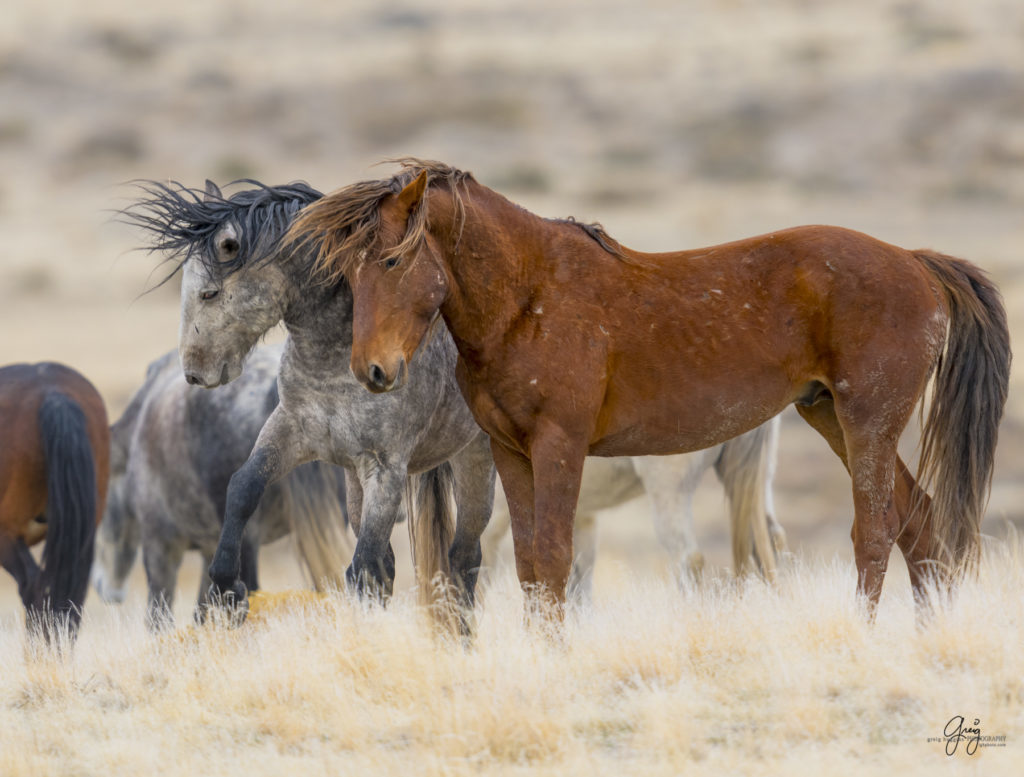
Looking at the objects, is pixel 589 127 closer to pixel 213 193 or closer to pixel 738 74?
pixel 738 74

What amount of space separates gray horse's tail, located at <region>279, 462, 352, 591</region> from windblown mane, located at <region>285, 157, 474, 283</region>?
3.59m

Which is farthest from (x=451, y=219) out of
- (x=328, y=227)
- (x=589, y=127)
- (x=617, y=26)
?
(x=617, y=26)

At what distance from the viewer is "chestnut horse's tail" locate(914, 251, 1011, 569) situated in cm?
589

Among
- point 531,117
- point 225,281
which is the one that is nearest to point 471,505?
point 225,281

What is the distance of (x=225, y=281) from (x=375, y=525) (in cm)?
132

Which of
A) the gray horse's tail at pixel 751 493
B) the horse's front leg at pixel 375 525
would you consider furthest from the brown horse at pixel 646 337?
the gray horse's tail at pixel 751 493

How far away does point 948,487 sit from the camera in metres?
→ 5.92

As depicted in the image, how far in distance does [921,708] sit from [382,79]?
58.0m

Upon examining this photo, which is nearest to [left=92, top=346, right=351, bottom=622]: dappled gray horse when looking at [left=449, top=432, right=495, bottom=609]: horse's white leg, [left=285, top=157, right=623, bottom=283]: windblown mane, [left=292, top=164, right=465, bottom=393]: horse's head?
[left=449, top=432, right=495, bottom=609]: horse's white leg

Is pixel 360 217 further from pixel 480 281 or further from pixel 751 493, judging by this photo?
pixel 751 493

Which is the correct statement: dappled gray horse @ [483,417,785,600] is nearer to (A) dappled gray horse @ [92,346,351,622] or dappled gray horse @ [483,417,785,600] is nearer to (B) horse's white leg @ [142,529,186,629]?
(A) dappled gray horse @ [92,346,351,622]

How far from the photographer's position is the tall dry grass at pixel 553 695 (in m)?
4.43

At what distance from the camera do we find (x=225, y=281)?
19.5 feet

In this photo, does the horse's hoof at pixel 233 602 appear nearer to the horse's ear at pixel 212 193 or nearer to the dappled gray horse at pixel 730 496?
the horse's ear at pixel 212 193
